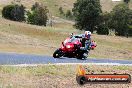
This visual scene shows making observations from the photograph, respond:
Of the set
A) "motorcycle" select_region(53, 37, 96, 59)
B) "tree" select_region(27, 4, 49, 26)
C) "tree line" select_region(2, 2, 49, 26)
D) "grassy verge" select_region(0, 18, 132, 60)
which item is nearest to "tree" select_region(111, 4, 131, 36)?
"tree" select_region(27, 4, 49, 26)

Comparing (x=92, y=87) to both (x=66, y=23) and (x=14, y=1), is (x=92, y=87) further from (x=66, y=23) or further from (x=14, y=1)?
(x=14, y=1)

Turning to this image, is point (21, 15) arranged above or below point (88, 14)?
below

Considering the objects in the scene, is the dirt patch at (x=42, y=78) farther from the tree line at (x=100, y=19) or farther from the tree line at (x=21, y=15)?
the tree line at (x=21, y=15)

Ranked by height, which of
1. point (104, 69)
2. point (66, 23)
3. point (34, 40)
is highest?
point (104, 69)

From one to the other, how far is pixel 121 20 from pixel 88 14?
944 centimetres

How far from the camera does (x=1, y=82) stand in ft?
75.8

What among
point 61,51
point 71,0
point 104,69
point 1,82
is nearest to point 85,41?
point 61,51

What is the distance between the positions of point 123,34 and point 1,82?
8607cm

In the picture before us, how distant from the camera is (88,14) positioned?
104 meters

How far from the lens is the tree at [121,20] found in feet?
351

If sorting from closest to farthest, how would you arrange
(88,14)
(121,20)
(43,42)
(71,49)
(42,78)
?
(42,78) < (71,49) < (43,42) < (88,14) < (121,20)

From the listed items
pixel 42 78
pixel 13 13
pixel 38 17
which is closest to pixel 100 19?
pixel 38 17

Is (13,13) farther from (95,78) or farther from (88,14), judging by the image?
(95,78)

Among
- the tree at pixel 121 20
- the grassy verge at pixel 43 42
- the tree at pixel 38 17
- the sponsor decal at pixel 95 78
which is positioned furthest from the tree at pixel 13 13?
the sponsor decal at pixel 95 78
